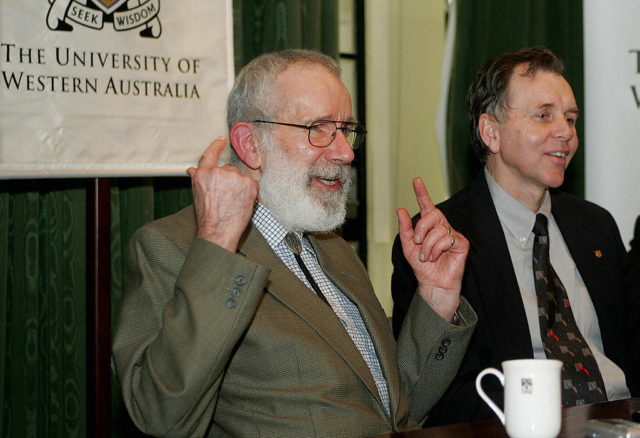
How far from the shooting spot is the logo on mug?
1.37 m

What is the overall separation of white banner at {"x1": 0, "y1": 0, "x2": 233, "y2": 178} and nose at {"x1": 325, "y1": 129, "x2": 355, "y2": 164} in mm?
817

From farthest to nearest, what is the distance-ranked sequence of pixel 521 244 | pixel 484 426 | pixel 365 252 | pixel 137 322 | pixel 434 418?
pixel 365 252 < pixel 521 244 < pixel 434 418 < pixel 137 322 < pixel 484 426

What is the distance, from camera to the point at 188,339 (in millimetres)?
1568

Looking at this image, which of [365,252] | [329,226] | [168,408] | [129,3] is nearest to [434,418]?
[329,226]

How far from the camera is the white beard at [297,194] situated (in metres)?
2.09

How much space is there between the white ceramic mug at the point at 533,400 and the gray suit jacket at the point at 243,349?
0.49 metres

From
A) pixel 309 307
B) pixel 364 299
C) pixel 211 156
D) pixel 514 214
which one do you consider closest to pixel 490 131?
pixel 514 214

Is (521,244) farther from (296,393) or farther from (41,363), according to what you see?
(41,363)

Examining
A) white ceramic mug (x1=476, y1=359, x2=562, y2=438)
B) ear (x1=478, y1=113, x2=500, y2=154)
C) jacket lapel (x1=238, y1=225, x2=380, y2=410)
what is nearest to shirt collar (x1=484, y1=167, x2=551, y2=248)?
ear (x1=478, y1=113, x2=500, y2=154)

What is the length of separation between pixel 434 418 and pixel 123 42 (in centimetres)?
164

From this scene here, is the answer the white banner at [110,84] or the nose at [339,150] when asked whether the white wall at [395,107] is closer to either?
the white banner at [110,84]

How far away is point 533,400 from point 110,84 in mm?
1868

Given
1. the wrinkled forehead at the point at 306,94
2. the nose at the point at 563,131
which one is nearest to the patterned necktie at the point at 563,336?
the nose at the point at 563,131

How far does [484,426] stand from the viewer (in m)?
1.54
